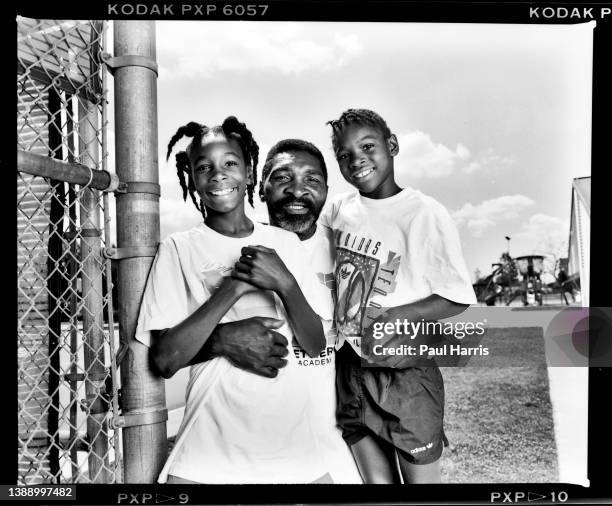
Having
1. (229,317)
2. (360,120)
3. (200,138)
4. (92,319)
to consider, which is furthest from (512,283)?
(92,319)

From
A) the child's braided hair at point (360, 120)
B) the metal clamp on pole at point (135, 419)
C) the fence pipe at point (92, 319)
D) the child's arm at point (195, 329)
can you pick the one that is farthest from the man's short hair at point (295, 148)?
the metal clamp on pole at point (135, 419)

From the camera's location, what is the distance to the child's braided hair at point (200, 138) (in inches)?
73.3

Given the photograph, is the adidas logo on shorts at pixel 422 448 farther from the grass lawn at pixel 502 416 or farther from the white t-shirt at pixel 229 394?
the white t-shirt at pixel 229 394

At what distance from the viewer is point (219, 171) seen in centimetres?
188

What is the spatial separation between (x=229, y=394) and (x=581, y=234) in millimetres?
1412

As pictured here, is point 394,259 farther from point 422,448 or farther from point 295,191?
point 422,448

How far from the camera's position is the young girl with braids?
187 cm

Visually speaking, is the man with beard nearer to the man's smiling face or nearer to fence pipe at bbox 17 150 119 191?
the man's smiling face

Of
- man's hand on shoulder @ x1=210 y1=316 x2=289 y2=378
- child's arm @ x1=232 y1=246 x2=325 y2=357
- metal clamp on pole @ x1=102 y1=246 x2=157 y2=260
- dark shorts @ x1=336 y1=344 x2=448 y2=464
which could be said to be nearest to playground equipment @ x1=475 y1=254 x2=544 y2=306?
dark shorts @ x1=336 y1=344 x2=448 y2=464

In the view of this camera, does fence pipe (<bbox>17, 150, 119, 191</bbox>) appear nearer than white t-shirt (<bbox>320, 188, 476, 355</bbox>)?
Yes

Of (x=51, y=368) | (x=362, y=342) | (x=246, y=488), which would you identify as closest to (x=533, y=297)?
(x=362, y=342)

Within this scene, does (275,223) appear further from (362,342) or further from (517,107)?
(517,107)

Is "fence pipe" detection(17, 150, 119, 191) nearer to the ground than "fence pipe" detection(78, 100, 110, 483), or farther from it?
farther from it
